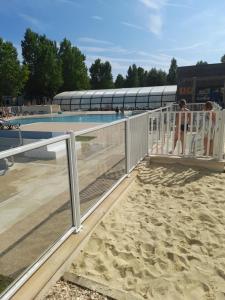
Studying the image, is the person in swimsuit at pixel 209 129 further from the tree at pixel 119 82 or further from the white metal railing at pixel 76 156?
the tree at pixel 119 82

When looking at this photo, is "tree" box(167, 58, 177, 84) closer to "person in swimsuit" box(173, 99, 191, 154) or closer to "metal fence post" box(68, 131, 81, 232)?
"person in swimsuit" box(173, 99, 191, 154)

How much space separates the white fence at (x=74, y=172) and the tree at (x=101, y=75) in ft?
171

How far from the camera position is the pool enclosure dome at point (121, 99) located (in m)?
33.2

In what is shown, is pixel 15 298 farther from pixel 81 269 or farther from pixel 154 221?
pixel 154 221

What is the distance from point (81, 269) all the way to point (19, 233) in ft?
2.41

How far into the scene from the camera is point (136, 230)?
11.0 feet

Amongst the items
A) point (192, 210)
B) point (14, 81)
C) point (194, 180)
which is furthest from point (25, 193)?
point (14, 81)

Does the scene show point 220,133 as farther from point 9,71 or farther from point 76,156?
point 9,71

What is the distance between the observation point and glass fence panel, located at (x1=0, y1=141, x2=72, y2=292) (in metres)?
2.20

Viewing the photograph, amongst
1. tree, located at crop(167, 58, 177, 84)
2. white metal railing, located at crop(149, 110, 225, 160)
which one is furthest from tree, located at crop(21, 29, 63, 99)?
white metal railing, located at crop(149, 110, 225, 160)

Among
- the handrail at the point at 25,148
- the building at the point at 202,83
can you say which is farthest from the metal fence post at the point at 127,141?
the building at the point at 202,83

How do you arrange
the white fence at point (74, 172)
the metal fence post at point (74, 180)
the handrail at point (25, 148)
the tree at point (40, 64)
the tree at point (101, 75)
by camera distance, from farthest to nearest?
the tree at point (101, 75)
the tree at point (40, 64)
the metal fence post at point (74, 180)
the white fence at point (74, 172)
the handrail at point (25, 148)

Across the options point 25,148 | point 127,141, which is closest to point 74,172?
point 25,148

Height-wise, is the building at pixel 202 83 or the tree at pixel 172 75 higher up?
the tree at pixel 172 75
